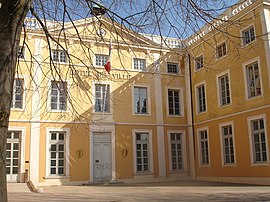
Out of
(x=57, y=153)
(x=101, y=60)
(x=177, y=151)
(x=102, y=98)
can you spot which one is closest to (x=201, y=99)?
(x=177, y=151)

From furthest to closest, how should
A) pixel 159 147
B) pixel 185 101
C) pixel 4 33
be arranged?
pixel 185 101 → pixel 159 147 → pixel 4 33

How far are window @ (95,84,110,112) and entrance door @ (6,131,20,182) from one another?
3907 millimetres

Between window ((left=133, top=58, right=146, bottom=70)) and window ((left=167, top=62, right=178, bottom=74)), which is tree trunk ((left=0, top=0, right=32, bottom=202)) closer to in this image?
window ((left=133, top=58, right=146, bottom=70))

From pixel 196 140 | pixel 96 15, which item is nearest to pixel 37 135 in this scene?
pixel 196 140

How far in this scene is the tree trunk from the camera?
10.9ft

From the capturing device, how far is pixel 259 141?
538 inches

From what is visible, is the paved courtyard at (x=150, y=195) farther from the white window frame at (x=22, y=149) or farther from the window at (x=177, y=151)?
the window at (x=177, y=151)

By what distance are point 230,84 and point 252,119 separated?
2057 mm

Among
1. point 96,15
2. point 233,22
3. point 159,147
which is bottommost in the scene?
point 159,147

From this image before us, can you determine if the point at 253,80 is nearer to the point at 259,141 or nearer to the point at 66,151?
the point at 259,141

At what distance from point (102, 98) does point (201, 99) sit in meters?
4.97

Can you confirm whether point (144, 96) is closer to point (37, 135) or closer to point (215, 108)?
point (215, 108)

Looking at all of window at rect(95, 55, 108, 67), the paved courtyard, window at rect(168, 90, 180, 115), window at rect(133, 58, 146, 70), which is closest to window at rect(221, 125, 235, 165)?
the paved courtyard

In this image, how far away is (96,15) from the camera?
200 inches
